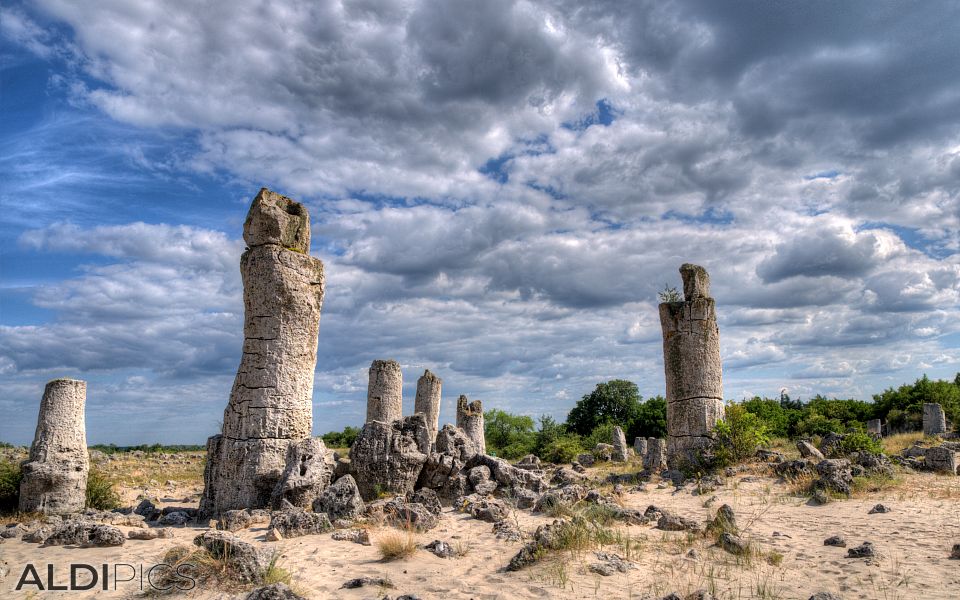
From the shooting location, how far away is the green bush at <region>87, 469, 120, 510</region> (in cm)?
1147

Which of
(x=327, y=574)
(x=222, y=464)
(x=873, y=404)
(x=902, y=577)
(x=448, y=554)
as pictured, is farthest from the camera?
(x=873, y=404)

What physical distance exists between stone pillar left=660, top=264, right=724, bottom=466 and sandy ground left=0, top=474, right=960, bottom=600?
552cm

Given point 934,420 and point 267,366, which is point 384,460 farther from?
point 934,420

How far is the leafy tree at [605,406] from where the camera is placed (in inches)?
1545

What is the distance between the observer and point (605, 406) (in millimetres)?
41125

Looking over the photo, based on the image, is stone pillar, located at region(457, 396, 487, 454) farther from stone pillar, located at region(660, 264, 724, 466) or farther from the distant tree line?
stone pillar, located at region(660, 264, 724, 466)

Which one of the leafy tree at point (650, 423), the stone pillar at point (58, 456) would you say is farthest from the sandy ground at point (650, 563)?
the leafy tree at point (650, 423)

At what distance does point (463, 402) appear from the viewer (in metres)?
24.8

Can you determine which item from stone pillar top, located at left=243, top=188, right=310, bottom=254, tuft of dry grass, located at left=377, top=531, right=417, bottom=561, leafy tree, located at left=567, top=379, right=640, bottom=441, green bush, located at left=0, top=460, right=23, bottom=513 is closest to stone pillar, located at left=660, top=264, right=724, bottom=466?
stone pillar top, located at left=243, top=188, right=310, bottom=254

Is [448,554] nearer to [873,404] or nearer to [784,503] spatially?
[784,503]

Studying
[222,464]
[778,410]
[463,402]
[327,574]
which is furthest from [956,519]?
[778,410]

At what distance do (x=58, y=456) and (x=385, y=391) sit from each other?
9.27 m

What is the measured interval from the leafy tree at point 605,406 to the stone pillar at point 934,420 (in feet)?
52.8

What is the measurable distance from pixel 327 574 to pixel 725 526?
16.4 ft
